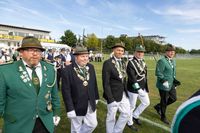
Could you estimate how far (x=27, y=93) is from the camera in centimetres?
325

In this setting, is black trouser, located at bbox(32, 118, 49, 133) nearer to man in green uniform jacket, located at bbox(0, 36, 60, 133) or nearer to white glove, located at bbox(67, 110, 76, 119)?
man in green uniform jacket, located at bbox(0, 36, 60, 133)

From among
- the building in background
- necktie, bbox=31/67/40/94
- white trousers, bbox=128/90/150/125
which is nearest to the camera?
necktie, bbox=31/67/40/94

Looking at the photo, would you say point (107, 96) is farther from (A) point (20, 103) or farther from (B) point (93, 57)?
(B) point (93, 57)

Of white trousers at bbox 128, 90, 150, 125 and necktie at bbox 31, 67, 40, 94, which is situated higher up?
necktie at bbox 31, 67, 40, 94

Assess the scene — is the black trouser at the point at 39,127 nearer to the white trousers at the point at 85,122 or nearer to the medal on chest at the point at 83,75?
the white trousers at the point at 85,122

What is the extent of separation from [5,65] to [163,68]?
16.1 feet

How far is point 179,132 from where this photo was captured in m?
0.72

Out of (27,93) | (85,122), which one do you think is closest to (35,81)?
(27,93)

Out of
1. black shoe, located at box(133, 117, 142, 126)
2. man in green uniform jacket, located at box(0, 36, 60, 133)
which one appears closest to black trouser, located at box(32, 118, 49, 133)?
man in green uniform jacket, located at box(0, 36, 60, 133)

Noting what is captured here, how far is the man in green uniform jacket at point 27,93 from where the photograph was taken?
3230 mm

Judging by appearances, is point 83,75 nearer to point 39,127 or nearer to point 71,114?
point 71,114

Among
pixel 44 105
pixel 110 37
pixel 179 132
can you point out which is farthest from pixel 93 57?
pixel 110 37

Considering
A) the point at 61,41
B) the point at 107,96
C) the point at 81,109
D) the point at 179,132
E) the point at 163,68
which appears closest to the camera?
the point at 179,132

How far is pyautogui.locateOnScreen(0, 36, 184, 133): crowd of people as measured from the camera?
3271 millimetres
